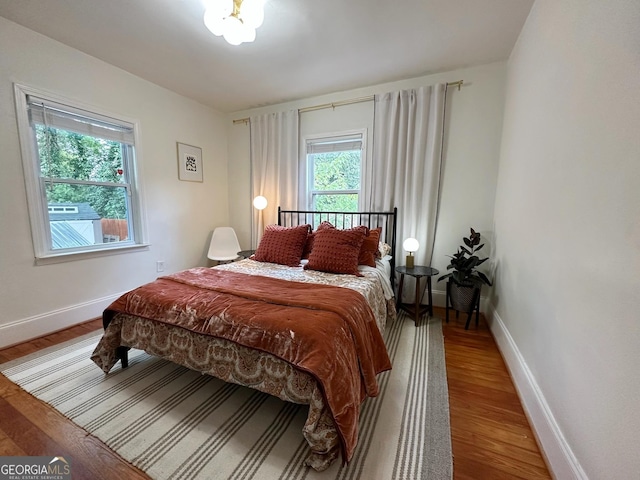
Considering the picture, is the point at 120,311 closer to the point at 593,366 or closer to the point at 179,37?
the point at 179,37

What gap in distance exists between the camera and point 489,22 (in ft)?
6.52

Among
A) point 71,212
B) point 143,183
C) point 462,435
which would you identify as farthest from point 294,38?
point 462,435

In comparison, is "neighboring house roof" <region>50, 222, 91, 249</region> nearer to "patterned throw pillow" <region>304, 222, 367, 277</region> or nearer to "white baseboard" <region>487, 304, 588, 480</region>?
"patterned throw pillow" <region>304, 222, 367, 277</region>

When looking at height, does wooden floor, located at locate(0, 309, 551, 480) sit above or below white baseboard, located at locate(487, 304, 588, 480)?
below

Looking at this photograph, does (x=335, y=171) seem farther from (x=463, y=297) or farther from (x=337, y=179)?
(x=463, y=297)

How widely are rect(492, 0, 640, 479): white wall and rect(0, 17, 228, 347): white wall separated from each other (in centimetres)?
372

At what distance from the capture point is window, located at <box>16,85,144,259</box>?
222 centimetres

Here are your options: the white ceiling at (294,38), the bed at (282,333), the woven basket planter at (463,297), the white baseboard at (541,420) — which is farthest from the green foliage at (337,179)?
the white baseboard at (541,420)

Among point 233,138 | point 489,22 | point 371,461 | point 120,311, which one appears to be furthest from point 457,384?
point 233,138

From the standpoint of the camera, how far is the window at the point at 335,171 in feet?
10.7

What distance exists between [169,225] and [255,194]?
123cm

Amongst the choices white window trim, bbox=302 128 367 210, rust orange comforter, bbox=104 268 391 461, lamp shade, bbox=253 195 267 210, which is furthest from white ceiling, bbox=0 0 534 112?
rust orange comforter, bbox=104 268 391 461

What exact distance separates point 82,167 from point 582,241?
3.88m

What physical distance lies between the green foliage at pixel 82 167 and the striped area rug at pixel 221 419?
1.46 m
